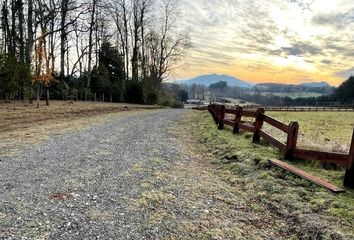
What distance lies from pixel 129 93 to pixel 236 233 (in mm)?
40512

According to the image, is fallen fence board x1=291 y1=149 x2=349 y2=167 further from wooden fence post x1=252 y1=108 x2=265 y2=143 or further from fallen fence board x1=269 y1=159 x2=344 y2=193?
wooden fence post x1=252 y1=108 x2=265 y2=143

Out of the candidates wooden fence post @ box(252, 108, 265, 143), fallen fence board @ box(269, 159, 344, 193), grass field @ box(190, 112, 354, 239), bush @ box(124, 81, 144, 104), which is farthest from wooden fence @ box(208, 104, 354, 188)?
bush @ box(124, 81, 144, 104)

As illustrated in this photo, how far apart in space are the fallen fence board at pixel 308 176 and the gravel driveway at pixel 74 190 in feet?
8.84

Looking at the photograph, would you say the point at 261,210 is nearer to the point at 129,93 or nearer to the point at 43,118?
the point at 43,118

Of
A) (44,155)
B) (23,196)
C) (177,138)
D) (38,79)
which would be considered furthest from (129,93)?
(23,196)

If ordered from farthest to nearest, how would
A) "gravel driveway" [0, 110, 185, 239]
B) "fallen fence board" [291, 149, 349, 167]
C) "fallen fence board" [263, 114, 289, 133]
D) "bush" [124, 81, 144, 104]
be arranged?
"bush" [124, 81, 144, 104], "fallen fence board" [263, 114, 289, 133], "fallen fence board" [291, 149, 349, 167], "gravel driveway" [0, 110, 185, 239]

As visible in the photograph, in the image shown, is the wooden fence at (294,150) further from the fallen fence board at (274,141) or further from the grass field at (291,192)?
the grass field at (291,192)

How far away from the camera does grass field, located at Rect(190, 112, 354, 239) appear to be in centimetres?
439

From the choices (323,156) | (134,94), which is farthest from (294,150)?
(134,94)

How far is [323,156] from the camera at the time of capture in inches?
253

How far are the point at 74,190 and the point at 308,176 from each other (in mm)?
4103

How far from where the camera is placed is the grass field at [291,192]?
173 inches

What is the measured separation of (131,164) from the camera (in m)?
7.30

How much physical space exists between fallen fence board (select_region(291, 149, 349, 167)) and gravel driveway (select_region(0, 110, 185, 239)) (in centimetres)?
298
